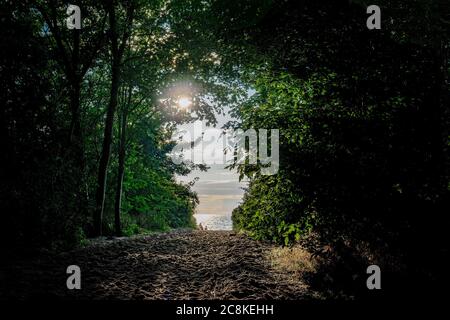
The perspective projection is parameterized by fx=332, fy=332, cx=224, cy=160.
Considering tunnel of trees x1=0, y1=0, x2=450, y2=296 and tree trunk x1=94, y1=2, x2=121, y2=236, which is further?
tree trunk x1=94, y1=2, x2=121, y2=236

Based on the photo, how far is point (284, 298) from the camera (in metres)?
4.80

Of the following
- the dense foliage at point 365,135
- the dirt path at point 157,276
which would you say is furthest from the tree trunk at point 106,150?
the dense foliage at point 365,135

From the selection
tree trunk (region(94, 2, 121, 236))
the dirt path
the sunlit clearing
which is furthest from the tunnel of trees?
the sunlit clearing

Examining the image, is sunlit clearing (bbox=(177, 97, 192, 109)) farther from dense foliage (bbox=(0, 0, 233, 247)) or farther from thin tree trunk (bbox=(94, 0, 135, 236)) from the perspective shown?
thin tree trunk (bbox=(94, 0, 135, 236))

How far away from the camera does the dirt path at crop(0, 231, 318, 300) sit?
489 cm

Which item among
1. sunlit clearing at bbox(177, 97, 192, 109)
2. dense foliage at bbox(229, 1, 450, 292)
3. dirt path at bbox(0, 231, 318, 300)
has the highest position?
sunlit clearing at bbox(177, 97, 192, 109)

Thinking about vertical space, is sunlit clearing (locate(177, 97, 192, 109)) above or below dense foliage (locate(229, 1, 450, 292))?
above

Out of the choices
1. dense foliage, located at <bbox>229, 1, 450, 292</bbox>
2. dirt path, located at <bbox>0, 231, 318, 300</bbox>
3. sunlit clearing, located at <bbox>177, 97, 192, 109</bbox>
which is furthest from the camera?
sunlit clearing, located at <bbox>177, 97, 192, 109</bbox>

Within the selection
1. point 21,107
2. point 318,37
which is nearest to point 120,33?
point 21,107

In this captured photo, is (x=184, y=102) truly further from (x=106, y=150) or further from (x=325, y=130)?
(x=325, y=130)

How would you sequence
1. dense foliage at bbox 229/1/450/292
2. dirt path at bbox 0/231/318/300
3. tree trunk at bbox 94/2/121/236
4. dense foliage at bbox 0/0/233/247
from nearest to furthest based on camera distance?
dirt path at bbox 0/231/318/300 → dense foliage at bbox 229/1/450/292 → dense foliage at bbox 0/0/233/247 → tree trunk at bbox 94/2/121/236

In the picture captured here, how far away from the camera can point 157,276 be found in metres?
6.14

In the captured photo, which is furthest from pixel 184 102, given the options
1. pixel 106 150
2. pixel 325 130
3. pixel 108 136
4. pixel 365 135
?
pixel 365 135

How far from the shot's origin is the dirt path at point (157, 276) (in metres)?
4.89
